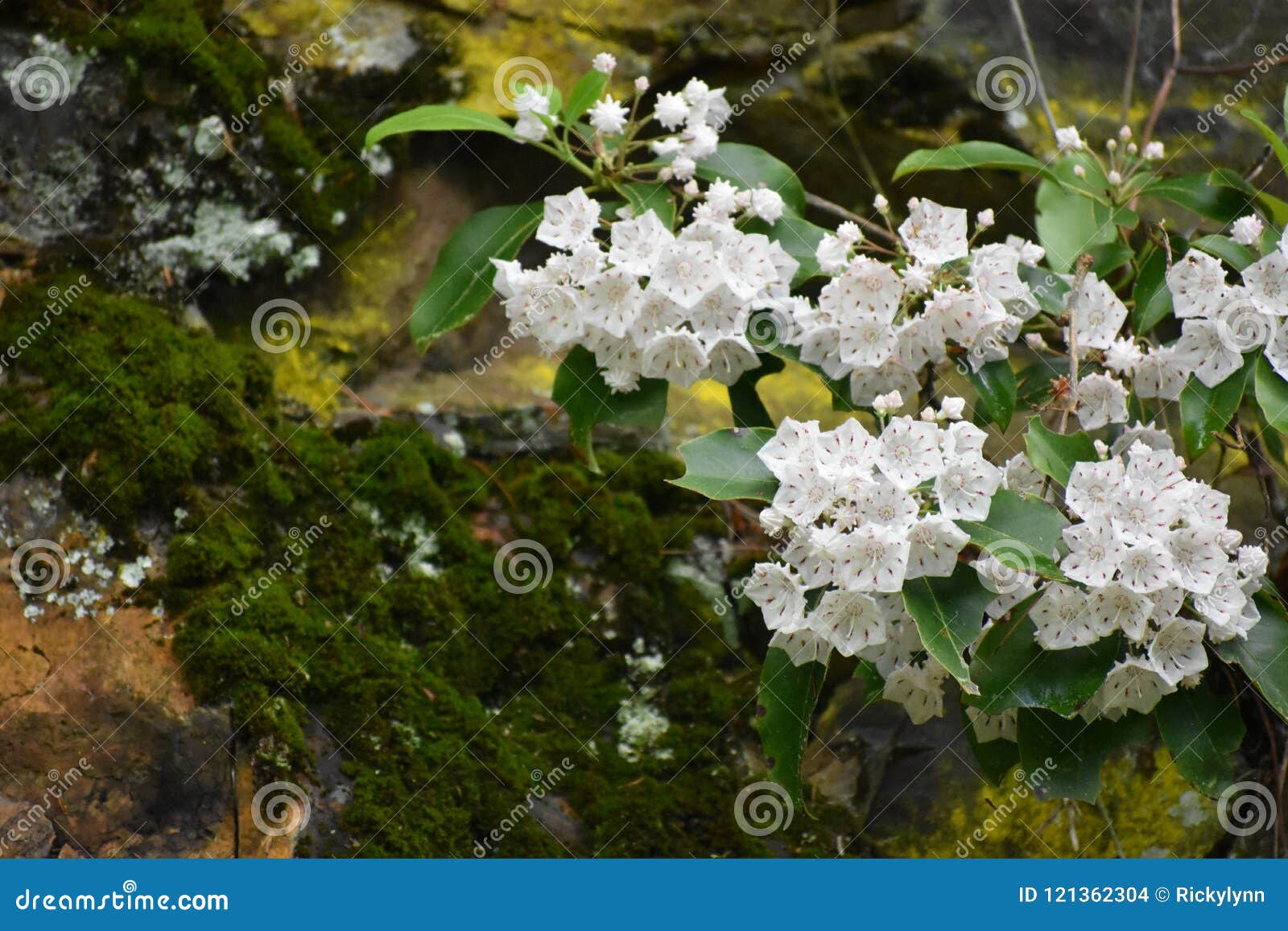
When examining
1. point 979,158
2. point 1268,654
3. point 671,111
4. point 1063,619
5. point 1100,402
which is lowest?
point 1268,654

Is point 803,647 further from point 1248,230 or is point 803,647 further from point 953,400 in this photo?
point 1248,230

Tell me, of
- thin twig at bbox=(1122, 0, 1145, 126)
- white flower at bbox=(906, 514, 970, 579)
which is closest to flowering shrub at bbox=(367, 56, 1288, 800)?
white flower at bbox=(906, 514, 970, 579)

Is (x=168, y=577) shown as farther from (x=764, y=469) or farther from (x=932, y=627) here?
(x=932, y=627)

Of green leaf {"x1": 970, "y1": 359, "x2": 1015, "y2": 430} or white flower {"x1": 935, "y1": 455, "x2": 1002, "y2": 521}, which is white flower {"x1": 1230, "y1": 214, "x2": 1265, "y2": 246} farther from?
white flower {"x1": 935, "y1": 455, "x2": 1002, "y2": 521}

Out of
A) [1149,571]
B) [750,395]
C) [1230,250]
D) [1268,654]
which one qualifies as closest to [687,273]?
[750,395]

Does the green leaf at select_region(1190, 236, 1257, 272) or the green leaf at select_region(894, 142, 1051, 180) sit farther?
the green leaf at select_region(894, 142, 1051, 180)

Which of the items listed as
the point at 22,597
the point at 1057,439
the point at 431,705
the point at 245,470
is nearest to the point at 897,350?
the point at 1057,439

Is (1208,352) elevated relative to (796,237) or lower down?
lower down
